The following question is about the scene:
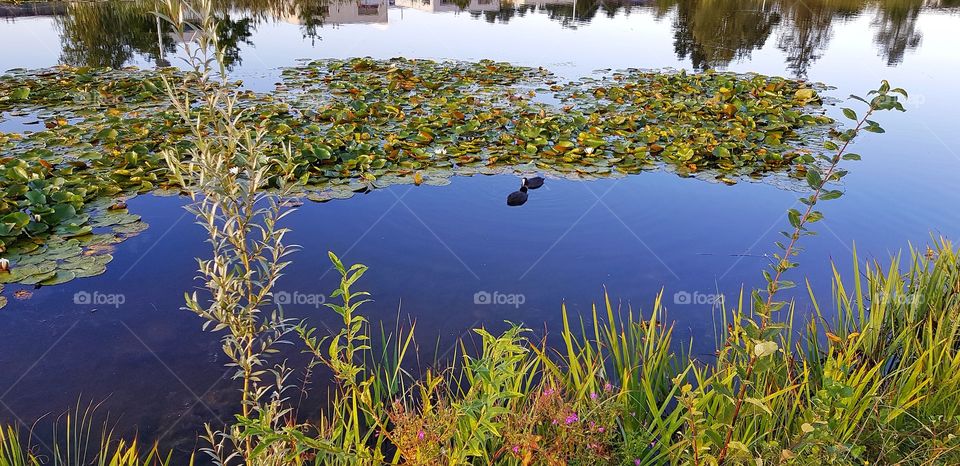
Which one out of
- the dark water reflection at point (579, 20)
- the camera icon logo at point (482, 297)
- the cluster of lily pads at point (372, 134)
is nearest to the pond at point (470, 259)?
the camera icon logo at point (482, 297)

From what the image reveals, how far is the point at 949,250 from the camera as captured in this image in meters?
3.55

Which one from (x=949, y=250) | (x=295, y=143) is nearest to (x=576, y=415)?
(x=949, y=250)

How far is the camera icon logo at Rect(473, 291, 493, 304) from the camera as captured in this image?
4438mm

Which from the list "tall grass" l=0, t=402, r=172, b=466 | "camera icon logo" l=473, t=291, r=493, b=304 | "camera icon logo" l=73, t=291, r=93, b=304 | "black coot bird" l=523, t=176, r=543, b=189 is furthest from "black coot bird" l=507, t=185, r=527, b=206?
"tall grass" l=0, t=402, r=172, b=466

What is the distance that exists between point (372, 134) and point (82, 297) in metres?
4.06

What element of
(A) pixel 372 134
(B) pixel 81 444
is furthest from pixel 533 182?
(B) pixel 81 444

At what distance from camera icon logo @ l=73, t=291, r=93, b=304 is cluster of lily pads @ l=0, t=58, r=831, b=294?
0.19 metres

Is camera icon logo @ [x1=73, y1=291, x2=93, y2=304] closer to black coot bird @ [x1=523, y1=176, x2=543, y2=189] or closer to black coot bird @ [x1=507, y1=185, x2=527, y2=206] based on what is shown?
black coot bird @ [x1=507, y1=185, x2=527, y2=206]

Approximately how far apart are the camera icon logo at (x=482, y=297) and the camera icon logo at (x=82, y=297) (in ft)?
9.44

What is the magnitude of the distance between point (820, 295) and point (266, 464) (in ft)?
14.0

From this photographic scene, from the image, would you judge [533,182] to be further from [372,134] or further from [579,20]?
[579,20]

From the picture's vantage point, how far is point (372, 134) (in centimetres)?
760

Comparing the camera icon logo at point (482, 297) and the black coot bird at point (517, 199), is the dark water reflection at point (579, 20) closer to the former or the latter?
the black coot bird at point (517, 199)

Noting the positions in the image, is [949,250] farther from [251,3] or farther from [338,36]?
[251,3]
